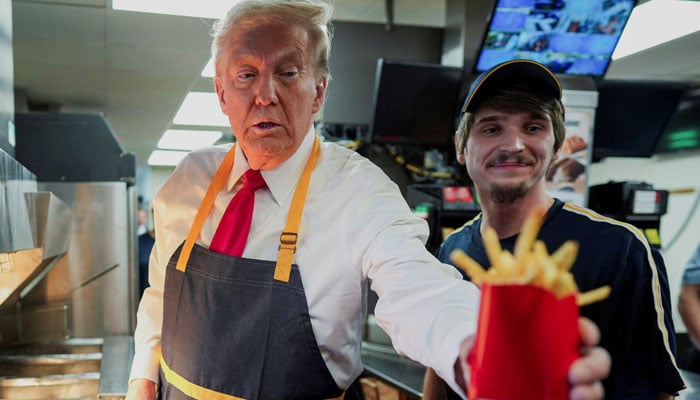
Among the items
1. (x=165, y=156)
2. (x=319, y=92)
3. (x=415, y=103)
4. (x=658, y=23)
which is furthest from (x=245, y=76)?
(x=165, y=156)

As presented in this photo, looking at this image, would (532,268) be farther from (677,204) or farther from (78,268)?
(677,204)

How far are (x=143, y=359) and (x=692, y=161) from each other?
692 centimetres

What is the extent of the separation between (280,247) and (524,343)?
794 millimetres

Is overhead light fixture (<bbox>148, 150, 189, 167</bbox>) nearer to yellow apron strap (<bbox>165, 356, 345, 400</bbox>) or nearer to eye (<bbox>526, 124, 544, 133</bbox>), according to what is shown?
yellow apron strap (<bbox>165, 356, 345, 400</bbox>)

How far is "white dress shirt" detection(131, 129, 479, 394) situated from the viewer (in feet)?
2.81

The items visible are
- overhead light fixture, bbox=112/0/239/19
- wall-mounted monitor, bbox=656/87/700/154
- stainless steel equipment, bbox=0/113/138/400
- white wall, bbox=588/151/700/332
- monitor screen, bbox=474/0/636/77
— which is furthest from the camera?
white wall, bbox=588/151/700/332

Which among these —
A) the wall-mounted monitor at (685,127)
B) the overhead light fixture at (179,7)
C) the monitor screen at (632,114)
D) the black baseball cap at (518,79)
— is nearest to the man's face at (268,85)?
the black baseball cap at (518,79)

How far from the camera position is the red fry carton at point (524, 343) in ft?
1.63

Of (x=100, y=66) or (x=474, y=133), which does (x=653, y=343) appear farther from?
(x=100, y=66)

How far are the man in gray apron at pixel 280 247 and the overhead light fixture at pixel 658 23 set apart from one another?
3515 mm

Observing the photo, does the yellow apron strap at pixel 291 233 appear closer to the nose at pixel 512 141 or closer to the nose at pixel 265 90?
the nose at pixel 265 90

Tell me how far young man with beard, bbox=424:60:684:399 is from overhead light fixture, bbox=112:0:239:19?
3.21 metres

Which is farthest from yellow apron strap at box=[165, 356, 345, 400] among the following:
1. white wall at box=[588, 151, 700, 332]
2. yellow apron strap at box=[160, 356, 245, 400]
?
white wall at box=[588, 151, 700, 332]

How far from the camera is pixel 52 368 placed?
251cm
